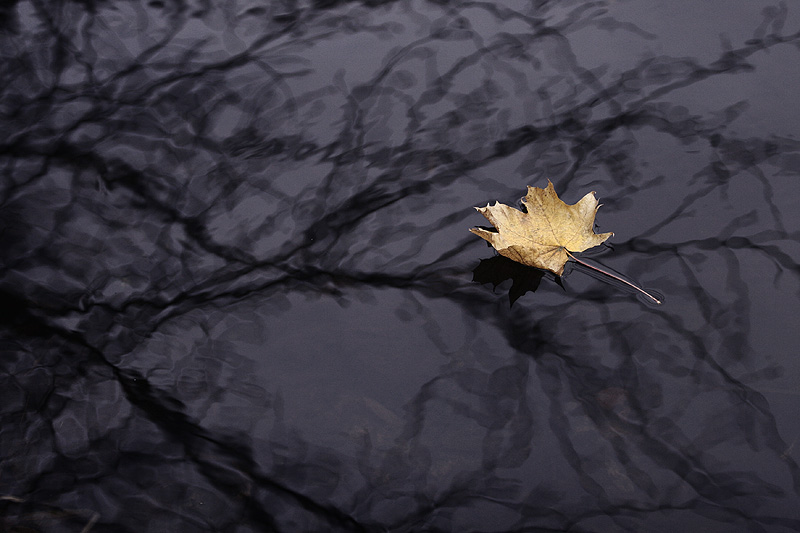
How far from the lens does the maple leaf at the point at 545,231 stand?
1.75 meters

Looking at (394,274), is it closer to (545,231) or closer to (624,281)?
(545,231)

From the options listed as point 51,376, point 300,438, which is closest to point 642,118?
point 300,438

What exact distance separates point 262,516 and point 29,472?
49cm

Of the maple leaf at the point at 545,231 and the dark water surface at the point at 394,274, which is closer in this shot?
the dark water surface at the point at 394,274

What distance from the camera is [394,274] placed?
1.75 metres

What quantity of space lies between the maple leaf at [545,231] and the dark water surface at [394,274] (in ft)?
0.17

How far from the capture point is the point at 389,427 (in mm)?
1508

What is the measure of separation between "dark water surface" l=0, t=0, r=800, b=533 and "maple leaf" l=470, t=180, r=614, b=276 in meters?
0.05

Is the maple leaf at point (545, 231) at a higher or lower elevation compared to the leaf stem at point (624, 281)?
higher

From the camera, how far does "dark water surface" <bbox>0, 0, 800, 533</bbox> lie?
1.44 metres

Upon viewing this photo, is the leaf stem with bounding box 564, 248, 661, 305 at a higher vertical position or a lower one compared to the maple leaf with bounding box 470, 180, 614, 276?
lower

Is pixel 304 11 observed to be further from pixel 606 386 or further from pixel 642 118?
pixel 606 386

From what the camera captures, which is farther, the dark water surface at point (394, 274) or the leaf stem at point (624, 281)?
the leaf stem at point (624, 281)

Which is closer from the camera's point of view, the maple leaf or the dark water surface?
the dark water surface
